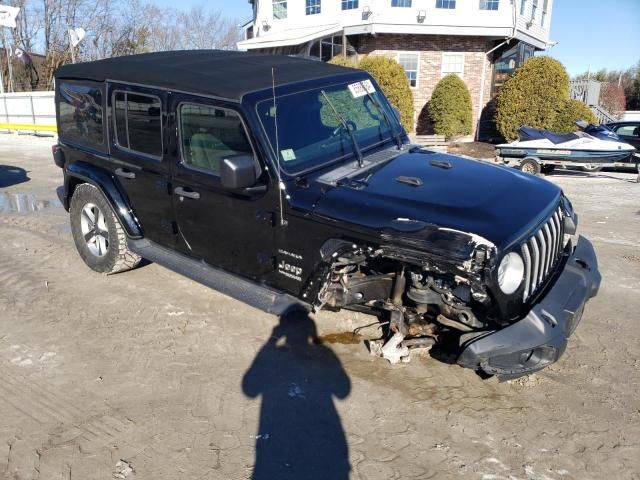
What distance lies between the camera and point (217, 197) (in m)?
3.86

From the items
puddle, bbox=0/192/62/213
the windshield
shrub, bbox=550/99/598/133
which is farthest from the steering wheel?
shrub, bbox=550/99/598/133

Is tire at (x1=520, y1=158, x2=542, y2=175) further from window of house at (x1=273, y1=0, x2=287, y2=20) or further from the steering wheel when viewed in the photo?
window of house at (x1=273, y1=0, x2=287, y2=20)

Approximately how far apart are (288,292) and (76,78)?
10.4 ft

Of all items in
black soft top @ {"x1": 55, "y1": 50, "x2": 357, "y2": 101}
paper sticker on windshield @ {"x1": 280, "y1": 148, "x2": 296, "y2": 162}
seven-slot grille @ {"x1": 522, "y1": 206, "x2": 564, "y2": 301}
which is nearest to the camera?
seven-slot grille @ {"x1": 522, "y1": 206, "x2": 564, "y2": 301}

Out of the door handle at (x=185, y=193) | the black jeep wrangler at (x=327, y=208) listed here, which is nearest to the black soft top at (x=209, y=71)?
the black jeep wrangler at (x=327, y=208)

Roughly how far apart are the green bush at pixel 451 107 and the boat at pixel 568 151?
646 centimetres

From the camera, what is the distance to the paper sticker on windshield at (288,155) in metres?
3.61

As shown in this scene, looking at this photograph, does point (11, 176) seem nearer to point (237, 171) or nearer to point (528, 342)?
point (237, 171)

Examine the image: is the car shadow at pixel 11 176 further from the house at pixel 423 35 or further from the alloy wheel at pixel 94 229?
the house at pixel 423 35

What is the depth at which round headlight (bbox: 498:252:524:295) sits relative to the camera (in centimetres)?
294

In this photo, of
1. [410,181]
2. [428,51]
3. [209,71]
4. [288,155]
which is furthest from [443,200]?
[428,51]

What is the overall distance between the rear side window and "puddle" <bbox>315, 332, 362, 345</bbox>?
1.98 m

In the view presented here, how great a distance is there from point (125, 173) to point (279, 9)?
19.4 m

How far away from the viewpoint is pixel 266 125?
12.0 ft
